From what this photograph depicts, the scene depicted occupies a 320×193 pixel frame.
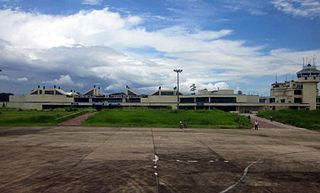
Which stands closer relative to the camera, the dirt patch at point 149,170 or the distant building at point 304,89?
the dirt patch at point 149,170

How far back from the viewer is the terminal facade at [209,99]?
13225 cm

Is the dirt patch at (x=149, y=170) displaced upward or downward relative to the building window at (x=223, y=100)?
downward

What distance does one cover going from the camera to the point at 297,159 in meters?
22.2

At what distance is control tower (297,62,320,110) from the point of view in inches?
5103

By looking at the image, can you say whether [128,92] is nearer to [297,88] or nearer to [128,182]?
[297,88]

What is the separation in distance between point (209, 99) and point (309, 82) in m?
35.8

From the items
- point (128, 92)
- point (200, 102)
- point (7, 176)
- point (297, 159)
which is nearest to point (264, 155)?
point (297, 159)

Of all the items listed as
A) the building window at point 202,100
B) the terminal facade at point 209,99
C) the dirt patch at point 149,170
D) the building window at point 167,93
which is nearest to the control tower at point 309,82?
the terminal facade at point 209,99

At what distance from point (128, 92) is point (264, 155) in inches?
5505

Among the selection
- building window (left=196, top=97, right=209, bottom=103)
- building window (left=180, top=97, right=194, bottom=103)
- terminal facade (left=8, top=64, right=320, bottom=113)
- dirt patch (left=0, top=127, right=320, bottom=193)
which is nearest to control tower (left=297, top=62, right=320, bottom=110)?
terminal facade (left=8, top=64, right=320, bottom=113)

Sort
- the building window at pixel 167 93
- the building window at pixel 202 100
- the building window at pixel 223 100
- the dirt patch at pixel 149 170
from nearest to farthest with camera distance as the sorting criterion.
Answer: the dirt patch at pixel 149 170
the building window at pixel 223 100
the building window at pixel 202 100
the building window at pixel 167 93

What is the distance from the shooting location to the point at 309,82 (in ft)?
427

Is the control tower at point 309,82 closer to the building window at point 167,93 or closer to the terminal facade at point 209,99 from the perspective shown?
the terminal facade at point 209,99

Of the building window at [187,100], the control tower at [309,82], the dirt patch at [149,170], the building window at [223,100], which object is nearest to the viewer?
the dirt patch at [149,170]
